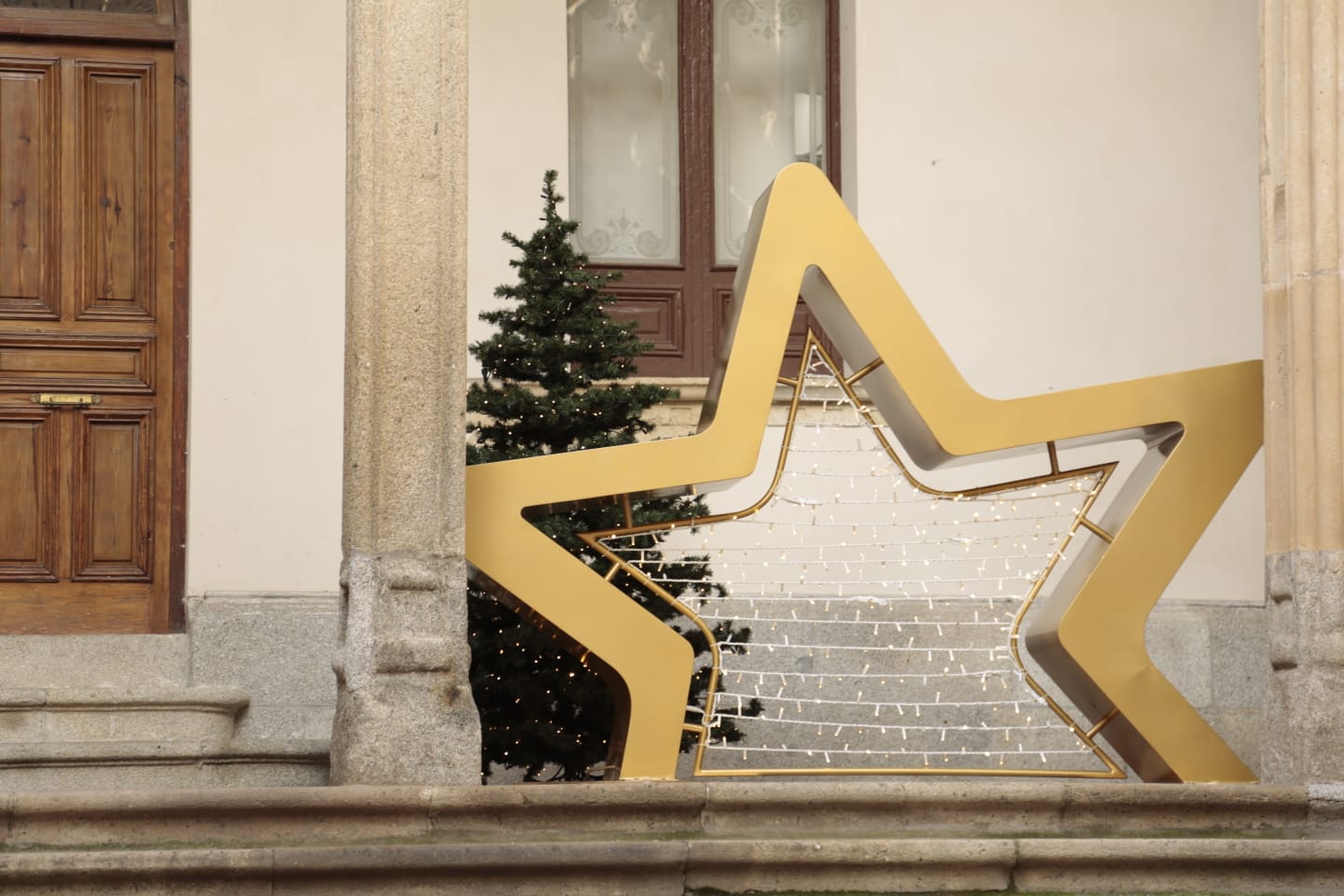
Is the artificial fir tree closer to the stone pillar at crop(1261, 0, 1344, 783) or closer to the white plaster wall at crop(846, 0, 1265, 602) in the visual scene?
the stone pillar at crop(1261, 0, 1344, 783)

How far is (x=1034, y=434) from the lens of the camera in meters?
6.84

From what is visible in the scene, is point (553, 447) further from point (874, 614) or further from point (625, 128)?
point (625, 128)

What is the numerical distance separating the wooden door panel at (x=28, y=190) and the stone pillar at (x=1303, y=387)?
5.86m

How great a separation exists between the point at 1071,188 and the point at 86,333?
204 inches

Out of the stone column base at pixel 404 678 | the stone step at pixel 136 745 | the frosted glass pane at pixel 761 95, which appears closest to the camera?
the stone column base at pixel 404 678

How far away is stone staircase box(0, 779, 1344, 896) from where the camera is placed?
5.52 m

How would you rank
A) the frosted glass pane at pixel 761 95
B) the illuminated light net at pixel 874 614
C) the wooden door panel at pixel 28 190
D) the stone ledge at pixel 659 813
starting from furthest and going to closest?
the frosted glass pane at pixel 761 95 < the wooden door panel at pixel 28 190 < the illuminated light net at pixel 874 614 < the stone ledge at pixel 659 813

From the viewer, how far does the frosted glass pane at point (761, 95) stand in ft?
34.6

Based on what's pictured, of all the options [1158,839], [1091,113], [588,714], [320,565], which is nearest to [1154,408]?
[1158,839]

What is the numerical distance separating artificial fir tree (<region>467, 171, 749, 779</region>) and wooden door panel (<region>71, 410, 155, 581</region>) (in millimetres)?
2557

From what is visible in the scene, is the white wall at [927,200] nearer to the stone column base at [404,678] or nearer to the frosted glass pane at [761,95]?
the frosted glass pane at [761,95]

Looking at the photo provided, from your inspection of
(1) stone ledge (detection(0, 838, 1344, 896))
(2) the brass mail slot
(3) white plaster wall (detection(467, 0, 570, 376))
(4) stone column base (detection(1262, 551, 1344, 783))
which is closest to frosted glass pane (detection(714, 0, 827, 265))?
(3) white plaster wall (detection(467, 0, 570, 376))

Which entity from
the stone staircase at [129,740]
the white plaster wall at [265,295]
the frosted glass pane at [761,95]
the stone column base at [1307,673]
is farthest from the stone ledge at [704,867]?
the frosted glass pane at [761,95]

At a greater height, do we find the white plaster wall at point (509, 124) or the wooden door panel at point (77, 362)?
the white plaster wall at point (509, 124)
